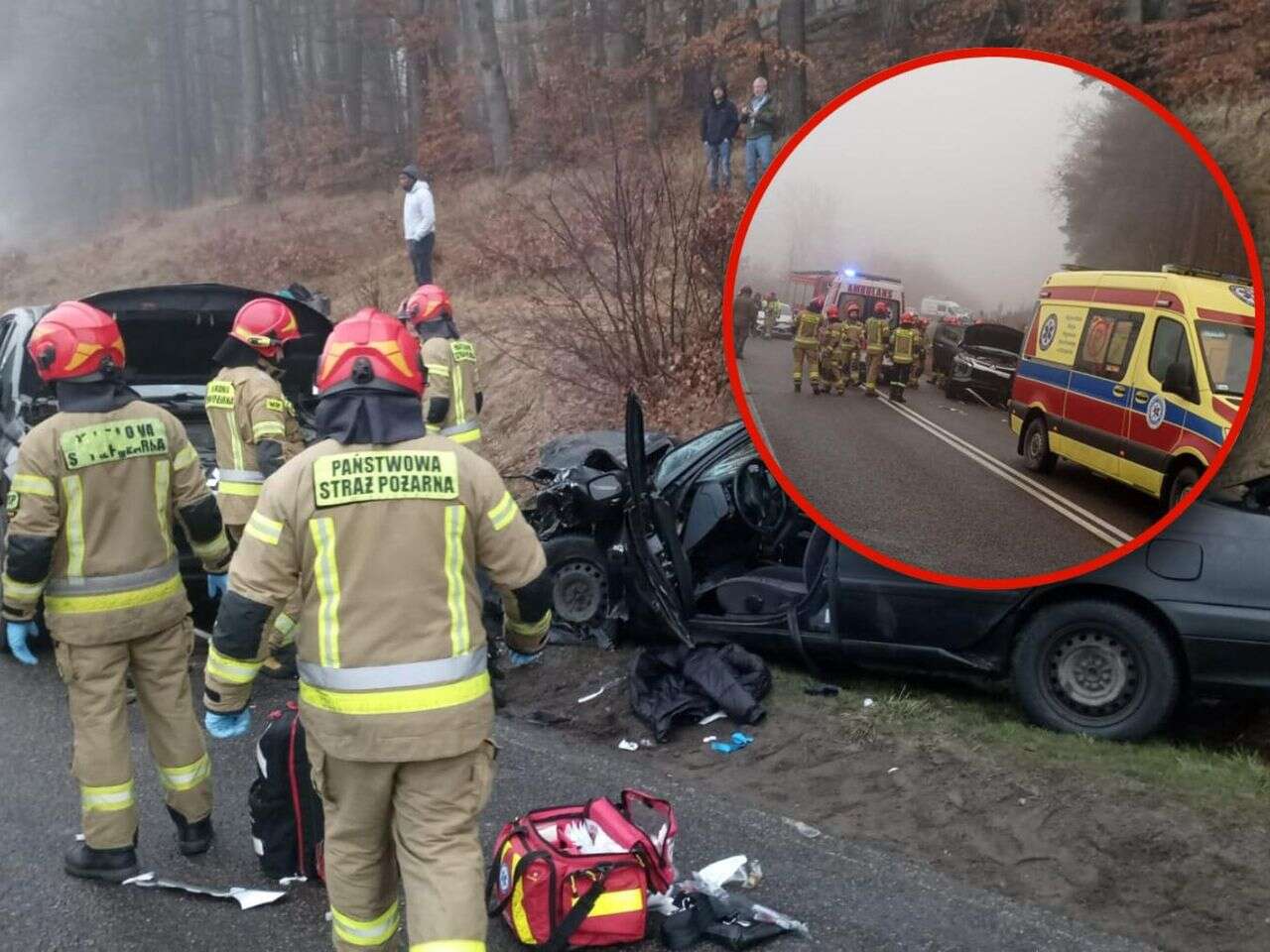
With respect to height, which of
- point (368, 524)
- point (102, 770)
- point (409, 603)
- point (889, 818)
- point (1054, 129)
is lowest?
point (889, 818)

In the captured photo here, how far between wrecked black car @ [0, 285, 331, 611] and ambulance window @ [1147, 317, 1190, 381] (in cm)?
475

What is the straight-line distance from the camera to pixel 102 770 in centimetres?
440

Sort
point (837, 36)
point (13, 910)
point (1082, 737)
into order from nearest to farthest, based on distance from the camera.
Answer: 1. point (13, 910)
2. point (1082, 737)
3. point (837, 36)

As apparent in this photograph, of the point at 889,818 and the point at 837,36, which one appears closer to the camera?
the point at 889,818

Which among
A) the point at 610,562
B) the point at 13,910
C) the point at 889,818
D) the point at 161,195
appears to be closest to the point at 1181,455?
the point at 889,818

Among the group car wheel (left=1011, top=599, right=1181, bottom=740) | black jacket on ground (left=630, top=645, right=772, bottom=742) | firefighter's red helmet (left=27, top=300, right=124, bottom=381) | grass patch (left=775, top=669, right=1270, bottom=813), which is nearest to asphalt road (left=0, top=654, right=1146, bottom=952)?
black jacket on ground (left=630, top=645, right=772, bottom=742)

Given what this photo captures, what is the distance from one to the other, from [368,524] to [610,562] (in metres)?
3.73

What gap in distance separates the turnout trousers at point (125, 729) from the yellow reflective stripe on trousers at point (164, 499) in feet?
1.12

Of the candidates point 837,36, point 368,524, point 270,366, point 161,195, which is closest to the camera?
point 368,524

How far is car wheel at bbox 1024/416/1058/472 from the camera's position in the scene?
499cm

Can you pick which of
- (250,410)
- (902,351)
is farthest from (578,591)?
(902,351)

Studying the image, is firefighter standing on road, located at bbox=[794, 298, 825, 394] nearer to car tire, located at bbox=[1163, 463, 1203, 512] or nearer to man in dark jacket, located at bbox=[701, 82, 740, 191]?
car tire, located at bbox=[1163, 463, 1203, 512]

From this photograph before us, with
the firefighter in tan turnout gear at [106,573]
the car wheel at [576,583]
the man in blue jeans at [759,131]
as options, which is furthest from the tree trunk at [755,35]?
the firefighter in tan turnout gear at [106,573]

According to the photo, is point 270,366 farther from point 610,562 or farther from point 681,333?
point 681,333
